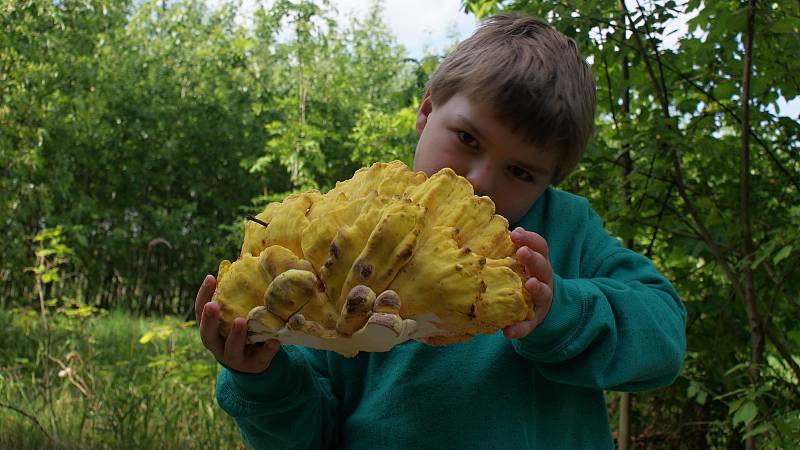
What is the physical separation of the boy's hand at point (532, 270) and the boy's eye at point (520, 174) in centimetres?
32

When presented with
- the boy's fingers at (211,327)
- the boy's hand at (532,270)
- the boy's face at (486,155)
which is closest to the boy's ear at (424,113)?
the boy's face at (486,155)

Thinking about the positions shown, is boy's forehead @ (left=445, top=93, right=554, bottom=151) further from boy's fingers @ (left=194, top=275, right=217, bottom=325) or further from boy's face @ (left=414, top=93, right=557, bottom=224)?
boy's fingers @ (left=194, top=275, right=217, bottom=325)

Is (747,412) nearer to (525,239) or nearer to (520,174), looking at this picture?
(520,174)

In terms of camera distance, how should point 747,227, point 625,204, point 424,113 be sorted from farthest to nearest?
point 625,204 < point 747,227 < point 424,113

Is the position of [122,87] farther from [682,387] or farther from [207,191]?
[682,387]

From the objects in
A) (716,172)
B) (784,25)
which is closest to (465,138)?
(784,25)

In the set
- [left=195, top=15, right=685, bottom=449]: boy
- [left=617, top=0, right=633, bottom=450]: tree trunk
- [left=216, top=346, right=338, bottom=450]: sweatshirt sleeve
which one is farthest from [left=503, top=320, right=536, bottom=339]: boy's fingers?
[left=617, top=0, right=633, bottom=450]: tree trunk

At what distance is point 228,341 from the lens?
3.80 feet

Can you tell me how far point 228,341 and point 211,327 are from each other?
1.3 inches

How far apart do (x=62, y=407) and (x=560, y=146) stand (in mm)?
3601

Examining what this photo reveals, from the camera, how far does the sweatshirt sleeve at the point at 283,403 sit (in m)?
1.46

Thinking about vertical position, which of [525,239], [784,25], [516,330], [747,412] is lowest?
[747,412]

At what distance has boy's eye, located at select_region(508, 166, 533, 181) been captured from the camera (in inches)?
57.3

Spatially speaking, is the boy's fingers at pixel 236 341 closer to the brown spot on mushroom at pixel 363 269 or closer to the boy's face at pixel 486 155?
the brown spot on mushroom at pixel 363 269
